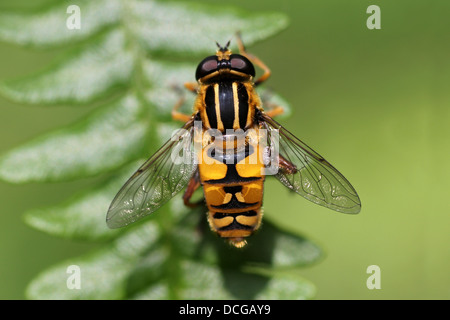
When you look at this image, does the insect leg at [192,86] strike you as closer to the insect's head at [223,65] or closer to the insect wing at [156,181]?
the insect's head at [223,65]

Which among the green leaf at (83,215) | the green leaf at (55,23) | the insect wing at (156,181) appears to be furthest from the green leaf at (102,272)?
the green leaf at (55,23)

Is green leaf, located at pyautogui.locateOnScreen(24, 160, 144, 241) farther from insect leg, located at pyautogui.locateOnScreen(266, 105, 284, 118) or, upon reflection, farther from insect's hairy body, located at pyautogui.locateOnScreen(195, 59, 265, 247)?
insect leg, located at pyautogui.locateOnScreen(266, 105, 284, 118)

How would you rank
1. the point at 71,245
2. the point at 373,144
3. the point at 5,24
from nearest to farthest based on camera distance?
the point at 5,24 → the point at 71,245 → the point at 373,144

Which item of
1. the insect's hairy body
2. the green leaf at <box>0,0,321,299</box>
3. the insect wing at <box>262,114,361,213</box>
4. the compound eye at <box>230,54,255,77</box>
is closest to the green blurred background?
the compound eye at <box>230,54,255,77</box>

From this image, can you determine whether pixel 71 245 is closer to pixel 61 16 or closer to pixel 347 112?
pixel 61 16

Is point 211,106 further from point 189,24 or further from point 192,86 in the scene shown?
point 189,24

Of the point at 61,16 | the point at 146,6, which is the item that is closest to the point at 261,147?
the point at 146,6
